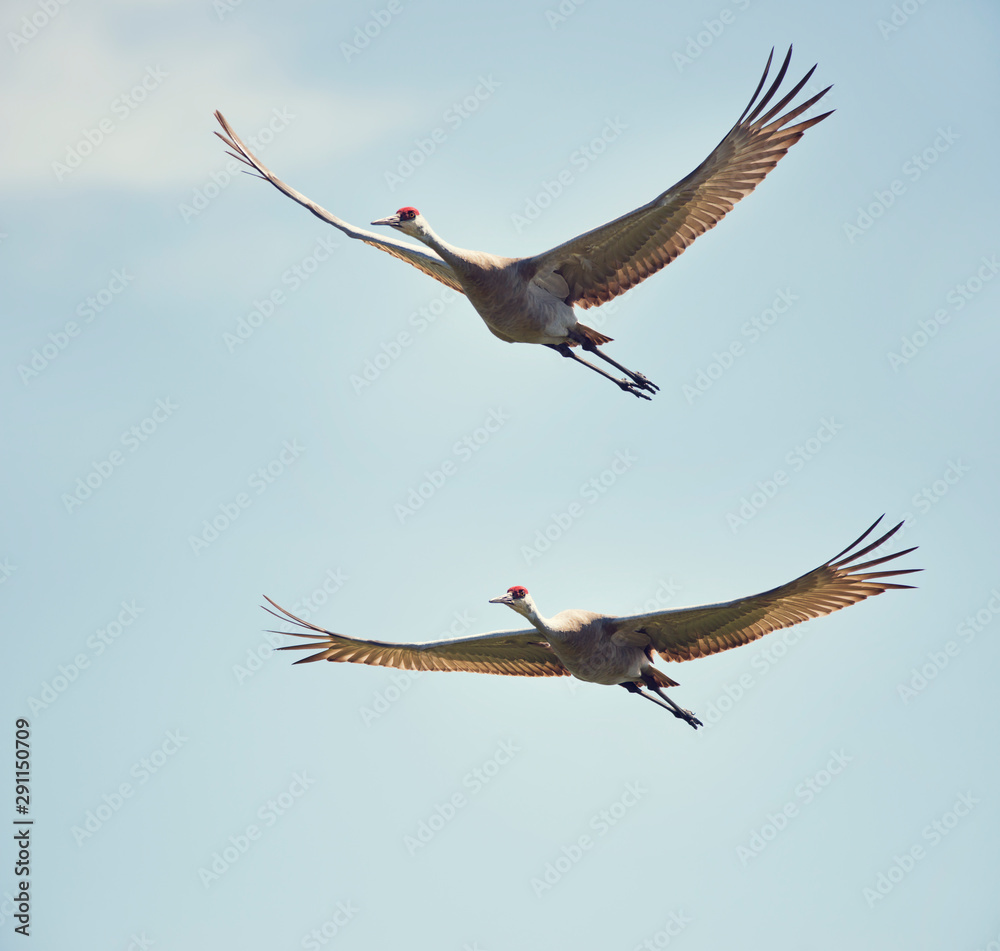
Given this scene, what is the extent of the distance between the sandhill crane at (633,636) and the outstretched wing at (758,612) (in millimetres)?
12

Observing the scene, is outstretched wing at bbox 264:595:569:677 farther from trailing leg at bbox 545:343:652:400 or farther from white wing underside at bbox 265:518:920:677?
trailing leg at bbox 545:343:652:400

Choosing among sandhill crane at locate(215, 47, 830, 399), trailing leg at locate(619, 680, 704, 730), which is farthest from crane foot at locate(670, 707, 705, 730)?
sandhill crane at locate(215, 47, 830, 399)

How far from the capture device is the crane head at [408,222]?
19578 millimetres

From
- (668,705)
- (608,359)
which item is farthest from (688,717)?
(608,359)

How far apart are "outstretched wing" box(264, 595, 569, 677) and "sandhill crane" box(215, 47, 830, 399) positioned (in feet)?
13.2

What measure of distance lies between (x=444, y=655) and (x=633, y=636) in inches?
121

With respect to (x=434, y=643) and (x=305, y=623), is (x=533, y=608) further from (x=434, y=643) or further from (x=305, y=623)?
(x=305, y=623)

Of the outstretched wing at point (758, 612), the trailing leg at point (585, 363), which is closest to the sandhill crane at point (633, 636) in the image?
the outstretched wing at point (758, 612)

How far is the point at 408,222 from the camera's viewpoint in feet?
64.3

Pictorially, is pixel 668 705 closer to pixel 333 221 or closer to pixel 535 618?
pixel 535 618

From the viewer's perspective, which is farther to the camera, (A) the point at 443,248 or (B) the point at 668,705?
(B) the point at 668,705

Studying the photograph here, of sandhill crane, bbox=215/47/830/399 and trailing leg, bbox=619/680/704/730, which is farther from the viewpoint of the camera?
trailing leg, bbox=619/680/704/730

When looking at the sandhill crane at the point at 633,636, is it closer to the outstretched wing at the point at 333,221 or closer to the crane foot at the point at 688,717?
the crane foot at the point at 688,717

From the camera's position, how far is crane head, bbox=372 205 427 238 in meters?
19.6
